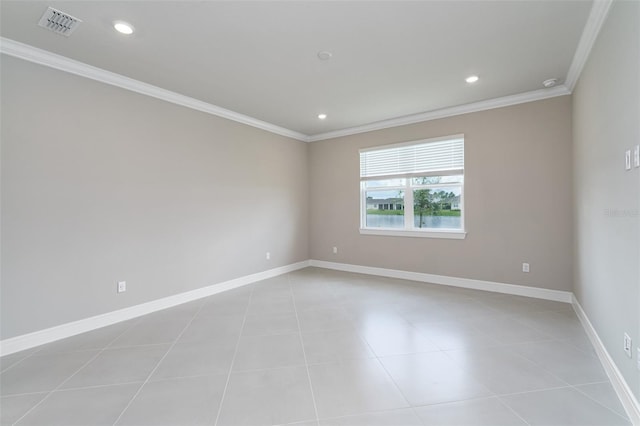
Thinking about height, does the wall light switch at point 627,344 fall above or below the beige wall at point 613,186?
below

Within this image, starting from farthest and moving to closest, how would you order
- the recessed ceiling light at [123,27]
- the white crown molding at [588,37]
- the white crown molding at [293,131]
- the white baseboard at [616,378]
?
the white crown molding at [293,131], the recessed ceiling light at [123,27], the white crown molding at [588,37], the white baseboard at [616,378]

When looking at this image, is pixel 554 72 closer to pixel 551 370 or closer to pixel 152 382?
pixel 551 370

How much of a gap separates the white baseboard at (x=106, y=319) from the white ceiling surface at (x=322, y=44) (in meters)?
2.66

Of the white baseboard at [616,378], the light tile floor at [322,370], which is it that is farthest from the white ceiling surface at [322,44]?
the light tile floor at [322,370]

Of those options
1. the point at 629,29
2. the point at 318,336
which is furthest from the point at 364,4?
the point at 318,336

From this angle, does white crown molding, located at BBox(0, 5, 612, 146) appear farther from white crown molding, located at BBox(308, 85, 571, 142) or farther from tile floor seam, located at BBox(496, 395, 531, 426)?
tile floor seam, located at BBox(496, 395, 531, 426)

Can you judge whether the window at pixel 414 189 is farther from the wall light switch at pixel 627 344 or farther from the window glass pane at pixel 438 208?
the wall light switch at pixel 627 344

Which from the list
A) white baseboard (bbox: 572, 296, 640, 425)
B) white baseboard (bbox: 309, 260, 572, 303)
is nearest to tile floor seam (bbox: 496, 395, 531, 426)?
white baseboard (bbox: 572, 296, 640, 425)

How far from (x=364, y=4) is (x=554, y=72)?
2.57 meters

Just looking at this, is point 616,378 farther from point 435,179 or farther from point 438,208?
point 435,179

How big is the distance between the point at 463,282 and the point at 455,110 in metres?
2.67

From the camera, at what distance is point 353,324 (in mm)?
3125

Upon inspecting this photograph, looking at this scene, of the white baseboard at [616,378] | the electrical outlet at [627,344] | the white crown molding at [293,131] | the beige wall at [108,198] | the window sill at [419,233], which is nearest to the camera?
the white baseboard at [616,378]

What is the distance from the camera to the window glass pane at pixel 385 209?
5215 millimetres
